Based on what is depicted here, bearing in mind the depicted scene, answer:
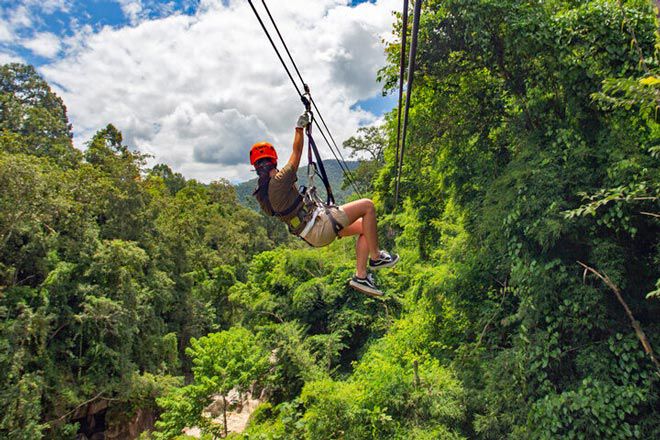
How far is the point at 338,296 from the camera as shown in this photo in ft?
39.3

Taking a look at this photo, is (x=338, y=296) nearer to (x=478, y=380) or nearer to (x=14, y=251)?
(x=478, y=380)

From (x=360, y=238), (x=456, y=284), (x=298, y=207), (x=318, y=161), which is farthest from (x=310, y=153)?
(x=456, y=284)

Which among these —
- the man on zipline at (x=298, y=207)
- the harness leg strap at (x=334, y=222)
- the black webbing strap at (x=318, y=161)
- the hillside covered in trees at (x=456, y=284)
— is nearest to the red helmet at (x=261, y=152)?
the man on zipline at (x=298, y=207)

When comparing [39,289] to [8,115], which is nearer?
[39,289]

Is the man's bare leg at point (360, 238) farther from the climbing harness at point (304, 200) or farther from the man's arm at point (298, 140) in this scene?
the man's arm at point (298, 140)

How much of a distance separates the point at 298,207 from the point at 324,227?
31cm

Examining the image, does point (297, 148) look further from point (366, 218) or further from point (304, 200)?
point (366, 218)

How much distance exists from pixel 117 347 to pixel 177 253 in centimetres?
734

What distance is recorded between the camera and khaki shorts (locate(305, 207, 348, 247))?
11.5 ft

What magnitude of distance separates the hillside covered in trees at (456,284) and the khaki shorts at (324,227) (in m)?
2.35

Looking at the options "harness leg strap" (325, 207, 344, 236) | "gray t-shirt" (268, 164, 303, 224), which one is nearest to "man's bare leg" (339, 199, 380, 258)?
"harness leg strap" (325, 207, 344, 236)

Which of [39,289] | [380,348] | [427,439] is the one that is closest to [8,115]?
[39,289]

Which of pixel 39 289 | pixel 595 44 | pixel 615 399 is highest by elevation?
pixel 595 44

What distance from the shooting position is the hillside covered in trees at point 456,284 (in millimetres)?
4410
